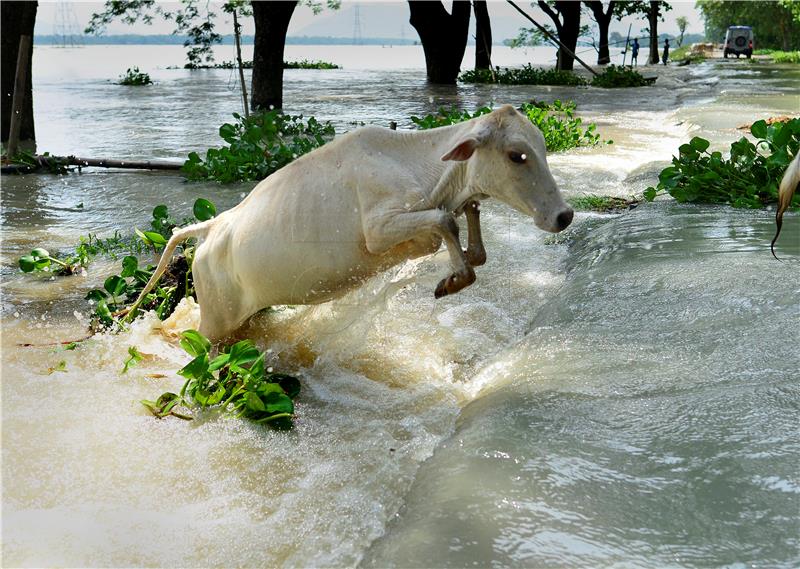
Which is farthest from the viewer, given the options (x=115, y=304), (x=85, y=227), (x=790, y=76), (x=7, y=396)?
(x=790, y=76)

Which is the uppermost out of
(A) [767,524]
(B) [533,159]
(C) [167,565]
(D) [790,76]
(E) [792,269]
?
(D) [790,76]

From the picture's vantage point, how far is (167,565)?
11.6 feet

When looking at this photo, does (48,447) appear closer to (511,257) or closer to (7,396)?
(7,396)

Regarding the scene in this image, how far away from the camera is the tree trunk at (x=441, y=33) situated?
28.2 meters

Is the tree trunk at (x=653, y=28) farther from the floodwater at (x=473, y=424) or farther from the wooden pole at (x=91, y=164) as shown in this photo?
the floodwater at (x=473, y=424)

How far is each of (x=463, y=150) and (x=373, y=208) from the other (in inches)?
23.6

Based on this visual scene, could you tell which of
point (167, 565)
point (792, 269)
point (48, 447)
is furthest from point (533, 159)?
point (48, 447)

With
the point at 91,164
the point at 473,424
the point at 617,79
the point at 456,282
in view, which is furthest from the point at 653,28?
the point at 473,424

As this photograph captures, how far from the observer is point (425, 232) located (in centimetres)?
468

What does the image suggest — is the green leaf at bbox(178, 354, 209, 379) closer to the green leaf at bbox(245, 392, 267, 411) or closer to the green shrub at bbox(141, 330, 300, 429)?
the green shrub at bbox(141, 330, 300, 429)

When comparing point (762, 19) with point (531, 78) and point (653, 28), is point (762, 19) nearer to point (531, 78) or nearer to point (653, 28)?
point (653, 28)

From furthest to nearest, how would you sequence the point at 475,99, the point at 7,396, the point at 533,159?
the point at 475,99, the point at 7,396, the point at 533,159

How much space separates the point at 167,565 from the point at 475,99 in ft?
68.7

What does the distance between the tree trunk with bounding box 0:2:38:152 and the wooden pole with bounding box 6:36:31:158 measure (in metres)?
0.79
